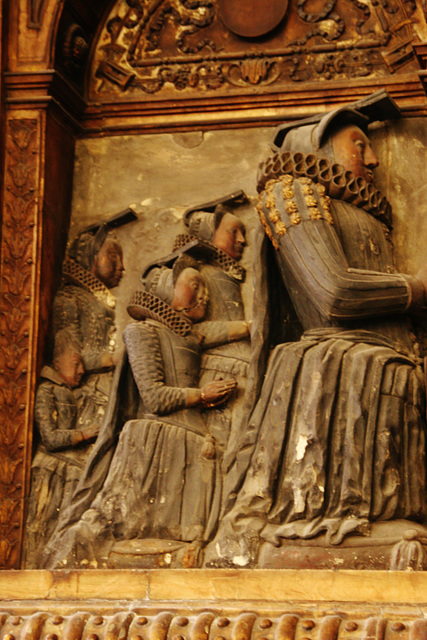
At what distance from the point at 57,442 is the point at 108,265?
0.87 meters

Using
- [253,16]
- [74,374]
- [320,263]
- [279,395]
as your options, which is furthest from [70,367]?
[253,16]

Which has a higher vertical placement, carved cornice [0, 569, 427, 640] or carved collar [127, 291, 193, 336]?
carved collar [127, 291, 193, 336]

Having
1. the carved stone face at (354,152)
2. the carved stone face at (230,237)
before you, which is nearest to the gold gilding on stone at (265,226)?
the carved stone face at (230,237)

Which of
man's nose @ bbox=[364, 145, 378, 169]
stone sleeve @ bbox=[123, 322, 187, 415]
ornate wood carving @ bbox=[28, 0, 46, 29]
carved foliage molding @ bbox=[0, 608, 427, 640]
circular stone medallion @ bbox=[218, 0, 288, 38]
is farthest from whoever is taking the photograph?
circular stone medallion @ bbox=[218, 0, 288, 38]

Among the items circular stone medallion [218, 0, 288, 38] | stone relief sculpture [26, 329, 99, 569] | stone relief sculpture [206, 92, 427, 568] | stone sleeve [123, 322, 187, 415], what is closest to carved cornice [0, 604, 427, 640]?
stone relief sculpture [206, 92, 427, 568]

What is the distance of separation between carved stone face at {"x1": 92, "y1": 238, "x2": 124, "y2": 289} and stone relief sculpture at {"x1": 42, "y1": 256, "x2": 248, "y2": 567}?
30 cm

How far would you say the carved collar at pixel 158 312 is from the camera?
5.59 m

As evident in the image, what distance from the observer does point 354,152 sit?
222 inches

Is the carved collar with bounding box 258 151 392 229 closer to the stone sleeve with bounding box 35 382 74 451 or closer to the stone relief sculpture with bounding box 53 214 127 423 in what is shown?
the stone relief sculpture with bounding box 53 214 127 423

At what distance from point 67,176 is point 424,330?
186cm

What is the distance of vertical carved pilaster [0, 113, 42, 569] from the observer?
219 inches

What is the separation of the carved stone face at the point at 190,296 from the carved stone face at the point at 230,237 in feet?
A: 0.75

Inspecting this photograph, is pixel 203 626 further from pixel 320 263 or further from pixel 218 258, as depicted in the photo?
pixel 218 258

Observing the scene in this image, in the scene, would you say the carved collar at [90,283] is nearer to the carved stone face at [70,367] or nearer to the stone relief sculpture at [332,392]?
the carved stone face at [70,367]
